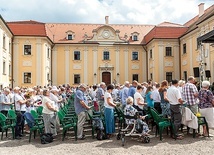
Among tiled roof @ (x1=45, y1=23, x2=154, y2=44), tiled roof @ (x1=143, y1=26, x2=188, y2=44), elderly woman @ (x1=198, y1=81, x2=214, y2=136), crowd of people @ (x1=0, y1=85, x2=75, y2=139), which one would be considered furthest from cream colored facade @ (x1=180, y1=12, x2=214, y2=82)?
crowd of people @ (x1=0, y1=85, x2=75, y2=139)

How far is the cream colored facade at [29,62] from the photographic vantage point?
2941 centimetres

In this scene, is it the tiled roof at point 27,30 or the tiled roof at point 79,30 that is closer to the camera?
the tiled roof at point 27,30

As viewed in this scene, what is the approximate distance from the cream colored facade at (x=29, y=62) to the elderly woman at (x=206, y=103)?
23685 mm

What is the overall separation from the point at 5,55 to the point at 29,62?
408 centimetres

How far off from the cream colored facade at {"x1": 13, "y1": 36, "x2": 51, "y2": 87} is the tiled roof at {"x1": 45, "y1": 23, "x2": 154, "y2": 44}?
15.7 feet

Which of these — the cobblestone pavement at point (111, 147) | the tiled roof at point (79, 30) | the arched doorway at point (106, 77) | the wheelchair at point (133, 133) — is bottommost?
the cobblestone pavement at point (111, 147)

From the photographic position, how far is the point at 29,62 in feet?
97.2

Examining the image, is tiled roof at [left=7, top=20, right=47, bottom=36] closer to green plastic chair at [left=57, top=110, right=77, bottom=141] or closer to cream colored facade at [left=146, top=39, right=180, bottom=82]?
cream colored facade at [left=146, top=39, right=180, bottom=82]

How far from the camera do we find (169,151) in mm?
6652

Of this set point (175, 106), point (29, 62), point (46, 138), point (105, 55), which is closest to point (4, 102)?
point (46, 138)

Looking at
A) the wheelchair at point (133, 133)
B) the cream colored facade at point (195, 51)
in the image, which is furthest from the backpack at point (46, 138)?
the cream colored facade at point (195, 51)

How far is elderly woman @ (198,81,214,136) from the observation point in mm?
7891

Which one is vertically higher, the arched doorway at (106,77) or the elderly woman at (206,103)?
the arched doorway at (106,77)

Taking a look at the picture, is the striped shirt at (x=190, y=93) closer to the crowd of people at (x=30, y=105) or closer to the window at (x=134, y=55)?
the crowd of people at (x=30, y=105)
